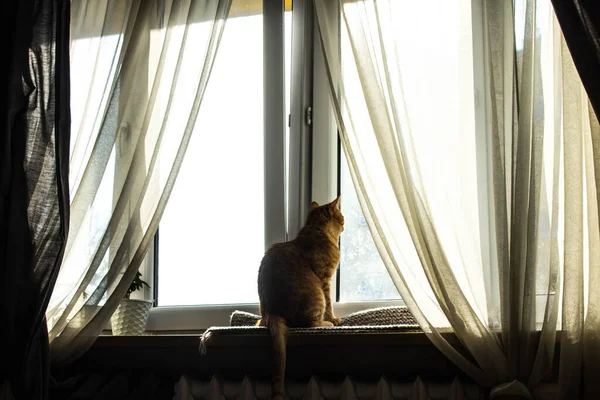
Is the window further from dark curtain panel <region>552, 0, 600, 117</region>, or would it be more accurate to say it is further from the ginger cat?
dark curtain panel <region>552, 0, 600, 117</region>

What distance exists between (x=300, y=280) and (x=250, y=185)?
0.54 metres

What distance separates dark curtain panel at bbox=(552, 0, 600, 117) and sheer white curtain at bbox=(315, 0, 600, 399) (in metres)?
0.12

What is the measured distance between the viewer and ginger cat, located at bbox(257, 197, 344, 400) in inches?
69.4

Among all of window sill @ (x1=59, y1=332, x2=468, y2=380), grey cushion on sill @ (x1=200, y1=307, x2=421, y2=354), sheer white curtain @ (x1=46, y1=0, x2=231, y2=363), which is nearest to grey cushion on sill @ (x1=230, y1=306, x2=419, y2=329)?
grey cushion on sill @ (x1=200, y1=307, x2=421, y2=354)

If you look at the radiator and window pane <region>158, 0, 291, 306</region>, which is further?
window pane <region>158, 0, 291, 306</region>

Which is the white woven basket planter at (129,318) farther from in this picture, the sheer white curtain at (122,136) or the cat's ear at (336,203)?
the cat's ear at (336,203)

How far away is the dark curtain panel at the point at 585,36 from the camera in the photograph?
154 cm

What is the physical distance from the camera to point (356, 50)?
1.88 meters

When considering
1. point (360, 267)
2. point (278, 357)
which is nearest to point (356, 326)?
point (278, 357)

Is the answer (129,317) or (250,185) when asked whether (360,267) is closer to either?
(250,185)

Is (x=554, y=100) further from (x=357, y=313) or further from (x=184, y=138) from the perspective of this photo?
(x=184, y=138)

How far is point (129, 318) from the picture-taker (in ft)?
6.89

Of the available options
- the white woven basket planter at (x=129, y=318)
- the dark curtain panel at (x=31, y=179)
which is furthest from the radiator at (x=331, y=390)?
the dark curtain panel at (x=31, y=179)

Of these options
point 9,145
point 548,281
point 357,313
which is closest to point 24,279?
point 9,145
